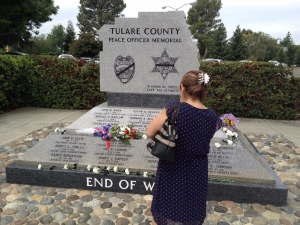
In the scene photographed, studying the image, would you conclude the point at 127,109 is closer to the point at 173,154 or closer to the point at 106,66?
the point at 106,66

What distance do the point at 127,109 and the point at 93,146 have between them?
0.94 meters

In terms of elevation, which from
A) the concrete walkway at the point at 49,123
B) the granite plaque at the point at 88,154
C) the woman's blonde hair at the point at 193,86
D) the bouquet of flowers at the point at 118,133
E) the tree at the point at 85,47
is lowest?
the concrete walkway at the point at 49,123

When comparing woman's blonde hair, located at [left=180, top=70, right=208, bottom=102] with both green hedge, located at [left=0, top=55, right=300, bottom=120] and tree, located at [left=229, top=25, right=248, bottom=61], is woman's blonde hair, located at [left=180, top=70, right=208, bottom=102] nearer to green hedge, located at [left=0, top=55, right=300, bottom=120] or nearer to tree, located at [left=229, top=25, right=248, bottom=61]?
green hedge, located at [left=0, top=55, right=300, bottom=120]

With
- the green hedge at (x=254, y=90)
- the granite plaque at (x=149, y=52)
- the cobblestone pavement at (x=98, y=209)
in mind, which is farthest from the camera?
the green hedge at (x=254, y=90)

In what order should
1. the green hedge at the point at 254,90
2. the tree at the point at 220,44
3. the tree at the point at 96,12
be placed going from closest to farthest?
the green hedge at the point at 254,90 < the tree at the point at 220,44 < the tree at the point at 96,12

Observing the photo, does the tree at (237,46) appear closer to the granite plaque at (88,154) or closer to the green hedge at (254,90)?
the green hedge at (254,90)

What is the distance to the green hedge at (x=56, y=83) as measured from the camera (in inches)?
351

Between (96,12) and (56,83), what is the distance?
5017 centimetres

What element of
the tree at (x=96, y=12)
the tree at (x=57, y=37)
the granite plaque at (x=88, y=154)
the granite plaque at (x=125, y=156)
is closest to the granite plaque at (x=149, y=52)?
the granite plaque at (x=125, y=156)

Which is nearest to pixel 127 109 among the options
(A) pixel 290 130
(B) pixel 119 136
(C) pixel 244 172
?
(B) pixel 119 136

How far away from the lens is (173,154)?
1.98m

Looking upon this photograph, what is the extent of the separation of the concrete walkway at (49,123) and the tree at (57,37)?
51.4 meters

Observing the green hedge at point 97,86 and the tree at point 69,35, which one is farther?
the tree at point 69,35

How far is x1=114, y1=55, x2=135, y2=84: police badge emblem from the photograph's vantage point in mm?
4637
